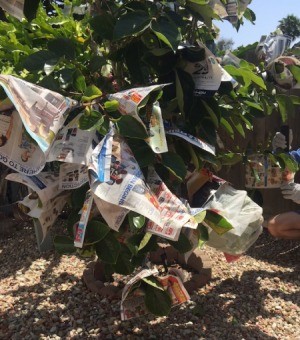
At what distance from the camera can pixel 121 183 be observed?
4.84ft

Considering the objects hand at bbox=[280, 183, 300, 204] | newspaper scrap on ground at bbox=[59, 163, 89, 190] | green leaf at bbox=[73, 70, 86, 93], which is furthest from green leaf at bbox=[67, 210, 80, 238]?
hand at bbox=[280, 183, 300, 204]

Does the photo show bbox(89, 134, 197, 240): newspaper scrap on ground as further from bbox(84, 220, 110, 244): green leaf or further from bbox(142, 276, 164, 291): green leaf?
bbox(142, 276, 164, 291): green leaf

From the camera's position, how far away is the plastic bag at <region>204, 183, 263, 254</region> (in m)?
2.02

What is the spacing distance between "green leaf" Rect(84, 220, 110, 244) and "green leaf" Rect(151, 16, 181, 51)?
0.63 meters

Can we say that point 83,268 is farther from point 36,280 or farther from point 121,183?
point 121,183

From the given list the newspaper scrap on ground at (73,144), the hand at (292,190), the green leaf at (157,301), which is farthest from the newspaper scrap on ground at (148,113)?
the hand at (292,190)

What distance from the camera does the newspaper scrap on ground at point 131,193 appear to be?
1.45m

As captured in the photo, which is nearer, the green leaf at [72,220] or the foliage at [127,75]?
the foliage at [127,75]

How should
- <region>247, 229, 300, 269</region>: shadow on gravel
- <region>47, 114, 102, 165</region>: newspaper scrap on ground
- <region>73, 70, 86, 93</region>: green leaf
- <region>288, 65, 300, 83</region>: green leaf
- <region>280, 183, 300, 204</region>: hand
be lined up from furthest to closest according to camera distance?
<region>247, 229, 300, 269</region>: shadow on gravel
<region>280, 183, 300, 204</region>: hand
<region>288, 65, 300, 83</region>: green leaf
<region>73, 70, 86, 93</region>: green leaf
<region>47, 114, 102, 165</region>: newspaper scrap on ground

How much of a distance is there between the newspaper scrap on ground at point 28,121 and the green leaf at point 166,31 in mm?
374

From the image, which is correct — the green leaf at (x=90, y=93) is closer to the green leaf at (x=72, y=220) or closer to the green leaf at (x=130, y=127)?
the green leaf at (x=130, y=127)

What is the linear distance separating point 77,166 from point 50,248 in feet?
6.82

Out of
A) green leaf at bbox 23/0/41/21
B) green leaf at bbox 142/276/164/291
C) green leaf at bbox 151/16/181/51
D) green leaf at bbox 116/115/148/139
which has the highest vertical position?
green leaf at bbox 23/0/41/21

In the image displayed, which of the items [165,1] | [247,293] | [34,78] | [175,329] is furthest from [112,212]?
[247,293]
